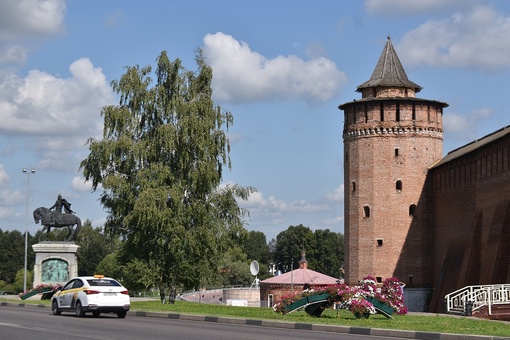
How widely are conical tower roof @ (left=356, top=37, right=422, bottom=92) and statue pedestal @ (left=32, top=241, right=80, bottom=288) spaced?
2262cm

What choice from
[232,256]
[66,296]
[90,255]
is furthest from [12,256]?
[66,296]

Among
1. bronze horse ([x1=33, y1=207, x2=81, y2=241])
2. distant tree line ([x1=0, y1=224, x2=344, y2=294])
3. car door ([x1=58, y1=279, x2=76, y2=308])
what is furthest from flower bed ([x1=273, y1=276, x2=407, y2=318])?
distant tree line ([x1=0, y1=224, x2=344, y2=294])

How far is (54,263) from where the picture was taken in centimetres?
4491

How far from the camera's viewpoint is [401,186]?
179 feet

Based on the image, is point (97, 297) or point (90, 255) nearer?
point (97, 297)

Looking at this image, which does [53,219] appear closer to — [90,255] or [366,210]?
[366,210]

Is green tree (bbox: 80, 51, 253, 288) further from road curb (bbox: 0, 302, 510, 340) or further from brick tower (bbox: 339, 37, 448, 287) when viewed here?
brick tower (bbox: 339, 37, 448, 287)

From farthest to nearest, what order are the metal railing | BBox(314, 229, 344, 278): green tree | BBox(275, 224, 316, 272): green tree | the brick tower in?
BBox(275, 224, 316, 272): green tree, BBox(314, 229, 344, 278): green tree, the brick tower, the metal railing

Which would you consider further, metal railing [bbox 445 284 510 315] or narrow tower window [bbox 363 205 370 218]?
narrow tower window [bbox 363 205 370 218]

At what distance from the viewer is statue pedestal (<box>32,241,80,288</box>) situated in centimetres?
4456

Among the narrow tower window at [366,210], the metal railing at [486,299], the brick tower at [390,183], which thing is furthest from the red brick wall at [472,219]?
the metal railing at [486,299]

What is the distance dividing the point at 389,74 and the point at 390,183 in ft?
25.1

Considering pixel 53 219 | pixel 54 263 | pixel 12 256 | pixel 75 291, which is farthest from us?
pixel 12 256

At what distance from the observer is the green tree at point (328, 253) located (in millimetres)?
132000
